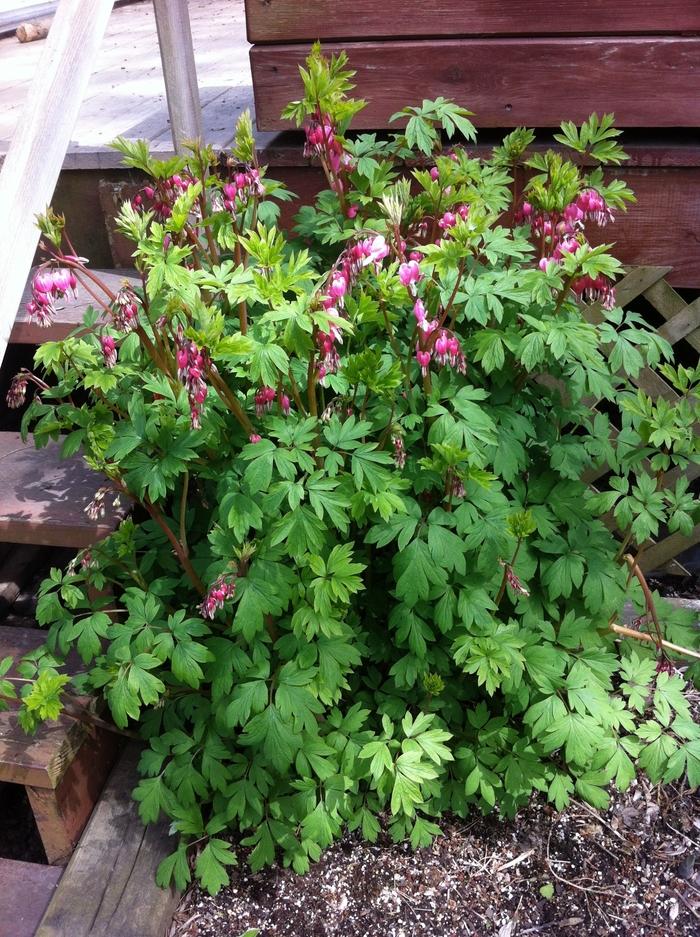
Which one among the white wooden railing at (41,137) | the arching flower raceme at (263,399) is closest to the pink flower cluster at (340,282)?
the arching flower raceme at (263,399)

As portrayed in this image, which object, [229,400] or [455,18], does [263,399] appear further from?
[455,18]

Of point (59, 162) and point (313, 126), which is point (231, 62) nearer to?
point (59, 162)

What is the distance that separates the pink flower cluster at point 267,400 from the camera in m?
1.58

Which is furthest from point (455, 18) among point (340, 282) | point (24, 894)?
point (24, 894)

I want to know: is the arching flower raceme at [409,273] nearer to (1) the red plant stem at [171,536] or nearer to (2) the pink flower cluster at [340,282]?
(2) the pink flower cluster at [340,282]

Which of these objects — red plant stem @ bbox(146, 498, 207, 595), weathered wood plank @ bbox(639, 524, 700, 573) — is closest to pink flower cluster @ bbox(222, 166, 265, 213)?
red plant stem @ bbox(146, 498, 207, 595)

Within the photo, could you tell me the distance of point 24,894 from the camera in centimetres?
199

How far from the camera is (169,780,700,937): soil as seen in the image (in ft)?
6.52

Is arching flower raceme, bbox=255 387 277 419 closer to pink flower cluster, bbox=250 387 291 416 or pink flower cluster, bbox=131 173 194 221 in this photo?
pink flower cluster, bbox=250 387 291 416

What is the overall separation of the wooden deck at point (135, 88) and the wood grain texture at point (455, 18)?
480 mm

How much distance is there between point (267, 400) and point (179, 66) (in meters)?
1.38

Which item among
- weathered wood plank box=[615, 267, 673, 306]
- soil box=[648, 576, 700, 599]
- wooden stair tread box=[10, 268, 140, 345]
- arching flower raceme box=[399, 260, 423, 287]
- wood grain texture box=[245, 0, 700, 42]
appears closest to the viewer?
arching flower raceme box=[399, 260, 423, 287]

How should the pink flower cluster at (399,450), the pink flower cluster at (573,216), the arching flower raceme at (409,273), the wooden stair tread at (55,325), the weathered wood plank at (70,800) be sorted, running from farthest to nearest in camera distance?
the wooden stair tread at (55,325)
the weathered wood plank at (70,800)
the pink flower cluster at (573,216)
the pink flower cluster at (399,450)
the arching flower raceme at (409,273)

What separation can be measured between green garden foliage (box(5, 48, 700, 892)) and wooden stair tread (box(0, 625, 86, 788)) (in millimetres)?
138
